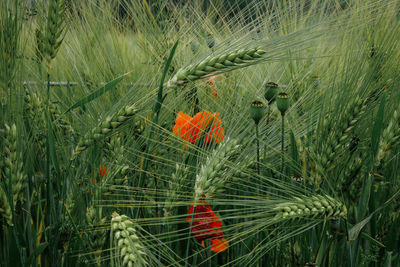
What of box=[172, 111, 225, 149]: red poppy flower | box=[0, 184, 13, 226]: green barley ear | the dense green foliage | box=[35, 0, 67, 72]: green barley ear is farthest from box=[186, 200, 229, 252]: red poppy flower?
box=[35, 0, 67, 72]: green barley ear

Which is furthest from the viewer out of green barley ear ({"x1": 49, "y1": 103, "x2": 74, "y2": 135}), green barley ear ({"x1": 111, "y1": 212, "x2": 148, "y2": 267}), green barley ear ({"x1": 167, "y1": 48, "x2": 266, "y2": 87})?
green barley ear ({"x1": 49, "y1": 103, "x2": 74, "y2": 135})

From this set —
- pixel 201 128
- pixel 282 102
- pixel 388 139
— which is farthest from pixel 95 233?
pixel 388 139

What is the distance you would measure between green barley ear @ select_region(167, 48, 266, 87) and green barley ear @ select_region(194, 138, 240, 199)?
0.12 m

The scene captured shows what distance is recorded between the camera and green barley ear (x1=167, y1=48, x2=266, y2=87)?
2.23ft

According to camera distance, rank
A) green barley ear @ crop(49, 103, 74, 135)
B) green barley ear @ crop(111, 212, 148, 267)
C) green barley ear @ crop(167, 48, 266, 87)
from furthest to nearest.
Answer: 1. green barley ear @ crop(49, 103, 74, 135)
2. green barley ear @ crop(167, 48, 266, 87)
3. green barley ear @ crop(111, 212, 148, 267)

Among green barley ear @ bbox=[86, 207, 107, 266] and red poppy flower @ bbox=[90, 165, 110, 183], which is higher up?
red poppy flower @ bbox=[90, 165, 110, 183]

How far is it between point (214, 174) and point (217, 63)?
7.1 inches

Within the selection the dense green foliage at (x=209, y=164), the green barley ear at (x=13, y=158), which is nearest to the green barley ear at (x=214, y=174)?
the dense green foliage at (x=209, y=164)

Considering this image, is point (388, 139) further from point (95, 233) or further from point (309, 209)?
point (95, 233)

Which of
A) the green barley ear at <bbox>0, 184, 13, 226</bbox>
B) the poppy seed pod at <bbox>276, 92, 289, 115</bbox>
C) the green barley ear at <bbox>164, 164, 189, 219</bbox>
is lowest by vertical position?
the green barley ear at <bbox>0, 184, 13, 226</bbox>

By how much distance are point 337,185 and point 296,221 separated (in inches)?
7.7

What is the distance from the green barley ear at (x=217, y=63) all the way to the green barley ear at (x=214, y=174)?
4.5 inches

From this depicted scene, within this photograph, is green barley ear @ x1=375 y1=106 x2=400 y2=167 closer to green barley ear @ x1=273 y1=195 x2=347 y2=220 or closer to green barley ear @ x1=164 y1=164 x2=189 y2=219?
green barley ear @ x1=273 y1=195 x2=347 y2=220

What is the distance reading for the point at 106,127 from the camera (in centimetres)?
68
